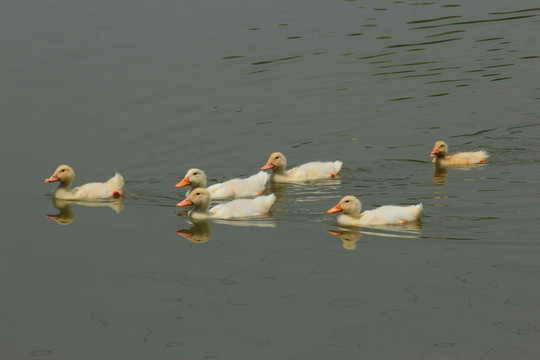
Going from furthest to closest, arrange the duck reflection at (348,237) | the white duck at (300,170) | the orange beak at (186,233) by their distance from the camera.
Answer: the white duck at (300,170) → the orange beak at (186,233) → the duck reflection at (348,237)

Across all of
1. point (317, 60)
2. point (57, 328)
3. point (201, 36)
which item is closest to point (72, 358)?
A: point (57, 328)

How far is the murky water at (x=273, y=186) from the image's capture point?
9.54 m

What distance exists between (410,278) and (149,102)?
414 inches

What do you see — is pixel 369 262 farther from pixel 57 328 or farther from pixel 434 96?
pixel 434 96

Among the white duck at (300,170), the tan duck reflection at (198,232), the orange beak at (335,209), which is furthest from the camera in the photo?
the white duck at (300,170)

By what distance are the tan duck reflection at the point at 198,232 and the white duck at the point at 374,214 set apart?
5.63 ft

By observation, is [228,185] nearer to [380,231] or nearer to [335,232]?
[335,232]

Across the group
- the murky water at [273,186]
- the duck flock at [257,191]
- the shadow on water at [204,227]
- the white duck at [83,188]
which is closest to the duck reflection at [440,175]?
the murky water at [273,186]

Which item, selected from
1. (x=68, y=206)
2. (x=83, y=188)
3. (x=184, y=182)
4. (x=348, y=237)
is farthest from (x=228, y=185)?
(x=348, y=237)

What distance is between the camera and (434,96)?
20.0 m

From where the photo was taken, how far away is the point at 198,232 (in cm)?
1314

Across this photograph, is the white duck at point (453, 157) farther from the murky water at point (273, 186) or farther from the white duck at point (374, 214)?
the white duck at point (374, 214)

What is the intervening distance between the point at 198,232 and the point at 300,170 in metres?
3.33

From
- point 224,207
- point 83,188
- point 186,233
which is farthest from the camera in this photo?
point 83,188
